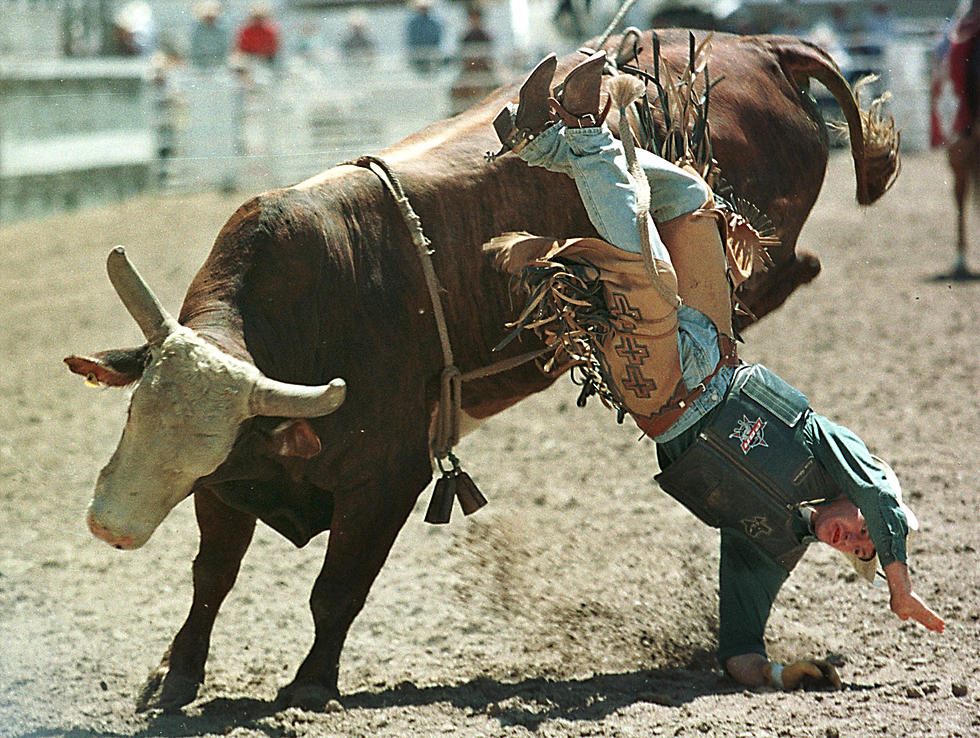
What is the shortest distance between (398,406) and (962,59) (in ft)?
21.7

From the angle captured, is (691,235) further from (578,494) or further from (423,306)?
(578,494)

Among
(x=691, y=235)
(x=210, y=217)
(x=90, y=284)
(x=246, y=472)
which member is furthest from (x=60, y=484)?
(x=210, y=217)

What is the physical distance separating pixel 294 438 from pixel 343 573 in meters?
0.50

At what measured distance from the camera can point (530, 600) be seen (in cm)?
411

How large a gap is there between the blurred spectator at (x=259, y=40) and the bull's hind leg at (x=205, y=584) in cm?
1062

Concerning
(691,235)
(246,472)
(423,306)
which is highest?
(691,235)

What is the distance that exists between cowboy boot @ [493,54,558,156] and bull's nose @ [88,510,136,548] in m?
1.27

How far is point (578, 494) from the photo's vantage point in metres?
4.99

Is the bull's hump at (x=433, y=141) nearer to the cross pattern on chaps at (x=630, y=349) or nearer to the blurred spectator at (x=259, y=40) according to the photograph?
the cross pattern on chaps at (x=630, y=349)


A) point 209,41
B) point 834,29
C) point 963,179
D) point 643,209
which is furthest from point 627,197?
point 834,29

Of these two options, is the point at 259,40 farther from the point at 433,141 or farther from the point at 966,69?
the point at 433,141

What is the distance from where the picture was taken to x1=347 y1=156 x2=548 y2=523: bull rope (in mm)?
3453

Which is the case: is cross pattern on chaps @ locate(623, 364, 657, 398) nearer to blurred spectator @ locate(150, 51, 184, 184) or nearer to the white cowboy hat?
the white cowboy hat

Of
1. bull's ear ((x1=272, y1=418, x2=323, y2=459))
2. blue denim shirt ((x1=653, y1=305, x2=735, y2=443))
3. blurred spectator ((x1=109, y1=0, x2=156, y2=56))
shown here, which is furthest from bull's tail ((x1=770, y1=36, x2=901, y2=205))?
blurred spectator ((x1=109, y1=0, x2=156, y2=56))
